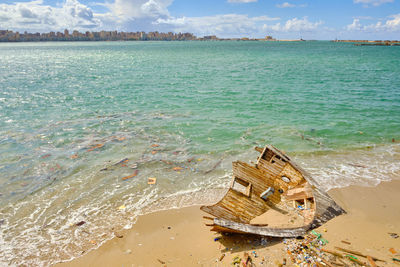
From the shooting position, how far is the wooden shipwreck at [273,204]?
6.59 metres

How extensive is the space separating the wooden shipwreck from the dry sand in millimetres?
436

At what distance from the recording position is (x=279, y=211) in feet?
26.0

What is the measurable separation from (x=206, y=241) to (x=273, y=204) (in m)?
2.63

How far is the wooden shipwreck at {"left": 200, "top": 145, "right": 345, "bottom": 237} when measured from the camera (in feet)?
21.6

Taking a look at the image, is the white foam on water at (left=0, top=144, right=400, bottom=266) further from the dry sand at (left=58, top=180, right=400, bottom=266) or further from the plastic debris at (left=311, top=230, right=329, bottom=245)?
the plastic debris at (left=311, top=230, right=329, bottom=245)

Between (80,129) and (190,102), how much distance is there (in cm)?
1049

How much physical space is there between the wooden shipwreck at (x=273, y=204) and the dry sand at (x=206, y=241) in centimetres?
44

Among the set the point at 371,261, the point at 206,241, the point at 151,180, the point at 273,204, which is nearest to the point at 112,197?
the point at 151,180

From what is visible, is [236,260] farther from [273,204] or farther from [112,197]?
[112,197]

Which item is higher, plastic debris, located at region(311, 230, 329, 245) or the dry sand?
plastic debris, located at region(311, 230, 329, 245)

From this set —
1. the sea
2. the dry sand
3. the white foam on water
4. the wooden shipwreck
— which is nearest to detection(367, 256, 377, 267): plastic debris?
the dry sand

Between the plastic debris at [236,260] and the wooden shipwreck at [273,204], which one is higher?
the wooden shipwreck at [273,204]

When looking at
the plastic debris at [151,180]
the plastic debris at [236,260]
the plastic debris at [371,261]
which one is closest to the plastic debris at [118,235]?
the plastic debris at [151,180]

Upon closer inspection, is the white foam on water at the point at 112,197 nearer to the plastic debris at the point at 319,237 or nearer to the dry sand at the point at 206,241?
the dry sand at the point at 206,241
